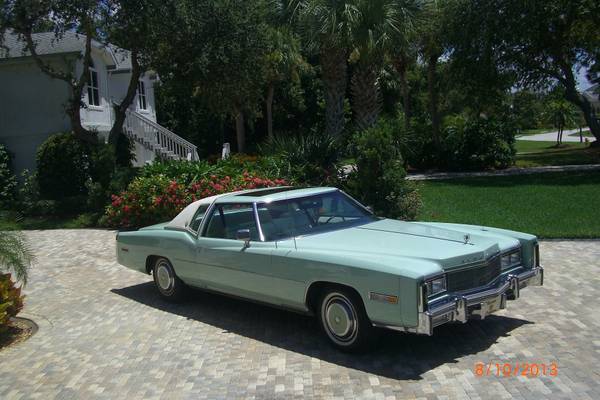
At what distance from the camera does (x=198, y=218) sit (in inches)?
280

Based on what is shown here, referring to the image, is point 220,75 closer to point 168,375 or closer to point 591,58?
point 168,375

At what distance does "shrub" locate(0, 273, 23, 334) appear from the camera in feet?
20.3

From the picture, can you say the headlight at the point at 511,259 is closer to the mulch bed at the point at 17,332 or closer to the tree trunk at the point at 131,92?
the mulch bed at the point at 17,332

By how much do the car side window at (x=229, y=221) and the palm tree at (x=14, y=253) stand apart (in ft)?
6.43

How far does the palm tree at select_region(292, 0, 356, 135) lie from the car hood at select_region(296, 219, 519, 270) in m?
9.50

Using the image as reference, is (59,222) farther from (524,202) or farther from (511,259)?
(511,259)

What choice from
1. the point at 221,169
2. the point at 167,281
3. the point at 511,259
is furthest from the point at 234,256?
the point at 221,169

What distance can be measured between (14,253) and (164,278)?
1.80m

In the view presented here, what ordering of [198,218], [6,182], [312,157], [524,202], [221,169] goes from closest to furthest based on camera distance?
[198,218] → [312,157] → [221,169] → [524,202] → [6,182]

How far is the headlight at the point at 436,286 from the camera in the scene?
4.83 m

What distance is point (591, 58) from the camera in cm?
2392

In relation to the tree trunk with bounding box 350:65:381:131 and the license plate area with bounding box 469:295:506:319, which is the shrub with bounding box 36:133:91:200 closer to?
the tree trunk with bounding box 350:65:381:131

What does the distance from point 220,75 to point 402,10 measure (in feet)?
18.3

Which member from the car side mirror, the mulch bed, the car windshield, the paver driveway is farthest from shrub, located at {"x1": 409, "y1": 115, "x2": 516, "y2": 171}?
the mulch bed
